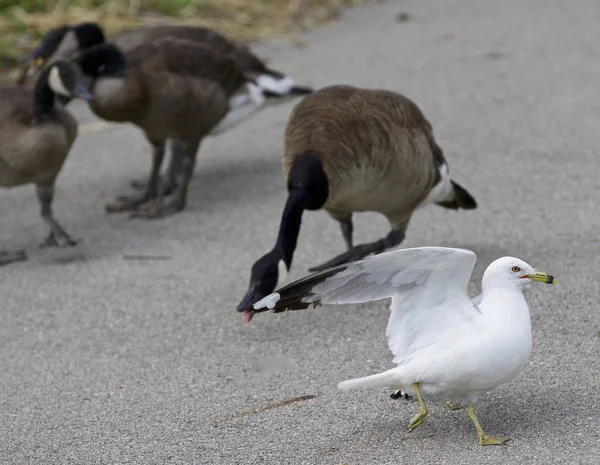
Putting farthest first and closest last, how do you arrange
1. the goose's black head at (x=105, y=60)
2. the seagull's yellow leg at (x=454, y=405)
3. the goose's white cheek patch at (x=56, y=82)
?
the goose's black head at (x=105, y=60)
the goose's white cheek patch at (x=56, y=82)
the seagull's yellow leg at (x=454, y=405)

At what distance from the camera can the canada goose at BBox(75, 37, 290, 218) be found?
664 cm

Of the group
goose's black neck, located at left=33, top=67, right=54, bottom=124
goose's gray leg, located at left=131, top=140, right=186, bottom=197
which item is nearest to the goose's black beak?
goose's black neck, located at left=33, top=67, right=54, bottom=124

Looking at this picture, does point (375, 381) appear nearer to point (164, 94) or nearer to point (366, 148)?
point (366, 148)

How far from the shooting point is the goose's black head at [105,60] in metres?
6.62

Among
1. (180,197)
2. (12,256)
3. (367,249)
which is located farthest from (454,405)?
(180,197)

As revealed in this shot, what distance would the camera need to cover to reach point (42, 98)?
6309 millimetres

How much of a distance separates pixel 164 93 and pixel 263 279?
2462 mm

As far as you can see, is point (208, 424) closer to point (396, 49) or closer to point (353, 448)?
point (353, 448)

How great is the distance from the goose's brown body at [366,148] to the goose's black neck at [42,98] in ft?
5.71

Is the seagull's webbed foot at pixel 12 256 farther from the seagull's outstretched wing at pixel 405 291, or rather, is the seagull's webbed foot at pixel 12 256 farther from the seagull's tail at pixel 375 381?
the seagull's tail at pixel 375 381

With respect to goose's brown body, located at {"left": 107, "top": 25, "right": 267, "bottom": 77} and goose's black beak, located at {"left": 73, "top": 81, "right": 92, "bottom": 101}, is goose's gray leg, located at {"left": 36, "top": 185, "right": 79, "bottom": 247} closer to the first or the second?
goose's black beak, located at {"left": 73, "top": 81, "right": 92, "bottom": 101}

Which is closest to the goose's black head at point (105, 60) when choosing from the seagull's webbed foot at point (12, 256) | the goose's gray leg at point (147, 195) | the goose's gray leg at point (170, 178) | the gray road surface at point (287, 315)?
the goose's gray leg at point (147, 195)

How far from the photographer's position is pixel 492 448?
Answer: 351cm

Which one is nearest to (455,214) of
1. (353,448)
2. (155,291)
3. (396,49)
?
(155,291)
